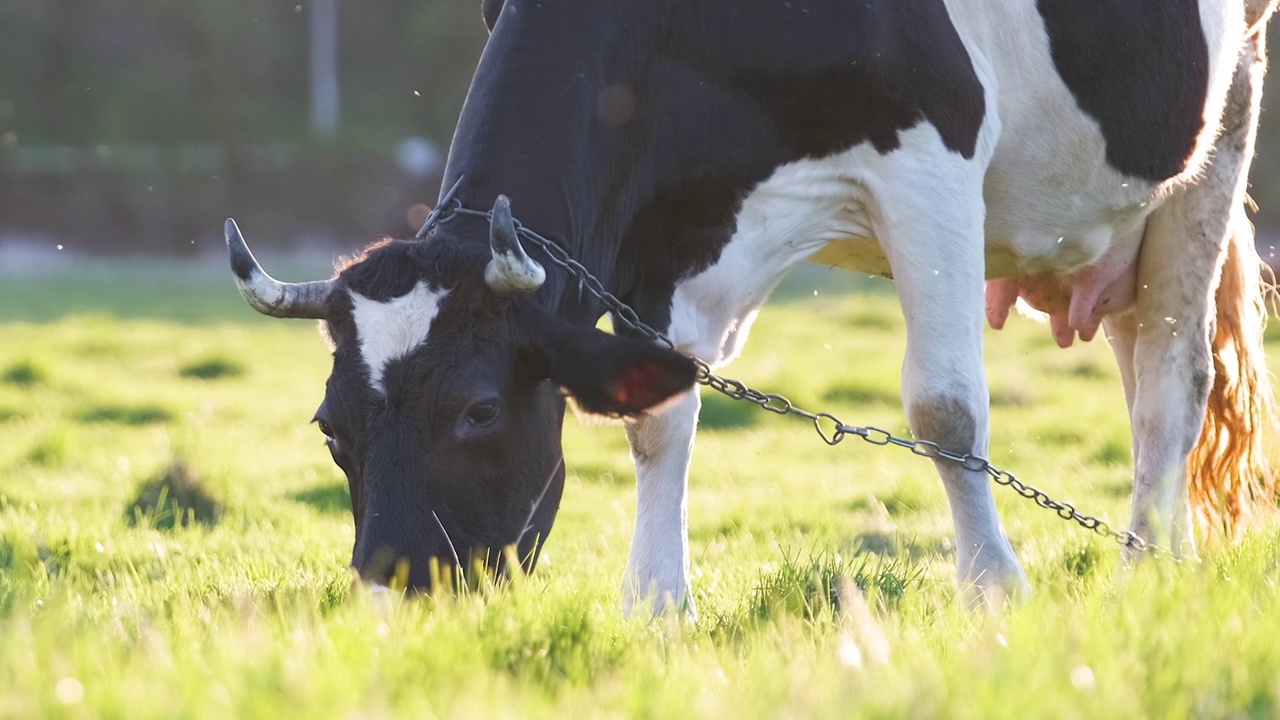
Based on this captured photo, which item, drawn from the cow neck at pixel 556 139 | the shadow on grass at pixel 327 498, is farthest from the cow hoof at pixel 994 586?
the shadow on grass at pixel 327 498

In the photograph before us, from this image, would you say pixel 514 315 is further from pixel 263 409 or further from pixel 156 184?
pixel 156 184

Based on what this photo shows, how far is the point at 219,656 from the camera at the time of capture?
2354mm

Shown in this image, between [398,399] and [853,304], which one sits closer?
[398,399]

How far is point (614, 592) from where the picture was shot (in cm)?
415

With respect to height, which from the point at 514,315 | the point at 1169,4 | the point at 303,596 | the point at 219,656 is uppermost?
the point at 1169,4

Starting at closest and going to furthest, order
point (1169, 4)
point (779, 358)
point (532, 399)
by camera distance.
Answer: point (532, 399) → point (1169, 4) → point (779, 358)

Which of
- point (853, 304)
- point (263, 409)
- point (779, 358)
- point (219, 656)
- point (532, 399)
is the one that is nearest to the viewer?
point (219, 656)

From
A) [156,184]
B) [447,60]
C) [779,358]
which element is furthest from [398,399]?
[447,60]

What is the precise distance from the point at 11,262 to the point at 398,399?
81.9 ft

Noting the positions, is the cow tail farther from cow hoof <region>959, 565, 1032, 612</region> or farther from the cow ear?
the cow ear

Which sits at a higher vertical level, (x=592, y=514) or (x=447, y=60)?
(x=447, y=60)

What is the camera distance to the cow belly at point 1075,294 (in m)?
5.51

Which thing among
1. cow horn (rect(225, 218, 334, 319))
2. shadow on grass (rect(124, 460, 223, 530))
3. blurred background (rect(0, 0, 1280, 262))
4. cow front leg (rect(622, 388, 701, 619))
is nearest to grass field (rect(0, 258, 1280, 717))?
shadow on grass (rect(124, 460, 223, 530))

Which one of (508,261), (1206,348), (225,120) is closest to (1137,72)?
(1206,348)
